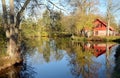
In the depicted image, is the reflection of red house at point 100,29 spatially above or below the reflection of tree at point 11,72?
above

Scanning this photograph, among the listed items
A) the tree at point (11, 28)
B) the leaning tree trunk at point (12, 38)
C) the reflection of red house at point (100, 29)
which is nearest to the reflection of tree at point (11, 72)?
the leaning tree trunk at point (12, 38)

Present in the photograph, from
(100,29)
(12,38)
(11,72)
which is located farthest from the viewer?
(100,29)

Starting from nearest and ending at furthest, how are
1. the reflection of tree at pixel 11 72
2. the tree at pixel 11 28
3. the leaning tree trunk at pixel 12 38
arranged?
the reflection of tree at pixel 11 72 < the leaning tree trunk at pixel 12 38 < the tree at pixel 11 28

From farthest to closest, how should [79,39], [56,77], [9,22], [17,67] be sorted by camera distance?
[79,39]
[9,22]
[17,67]
[56,77]

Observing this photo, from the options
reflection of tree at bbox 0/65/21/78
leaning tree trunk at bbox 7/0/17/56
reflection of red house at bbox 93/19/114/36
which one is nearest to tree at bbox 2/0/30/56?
leaning tree trunk at bbox 7/0/17/56

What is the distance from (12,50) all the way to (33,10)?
5.19 metres

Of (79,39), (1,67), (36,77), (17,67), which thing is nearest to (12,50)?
(17,67)

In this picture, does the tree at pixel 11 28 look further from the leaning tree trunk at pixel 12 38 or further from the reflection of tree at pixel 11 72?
the reflection of tree at pixel 11 72

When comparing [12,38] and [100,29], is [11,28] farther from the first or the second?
[100,29]

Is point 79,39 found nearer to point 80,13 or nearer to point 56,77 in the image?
point 80,13

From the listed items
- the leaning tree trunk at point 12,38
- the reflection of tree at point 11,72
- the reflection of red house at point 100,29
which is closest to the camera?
the reflection of tree at point 11,72

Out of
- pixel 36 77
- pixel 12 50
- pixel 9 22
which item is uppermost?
pixel 9 22

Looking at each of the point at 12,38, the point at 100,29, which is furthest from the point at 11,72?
the point at 100,29

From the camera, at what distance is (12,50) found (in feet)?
68.1
